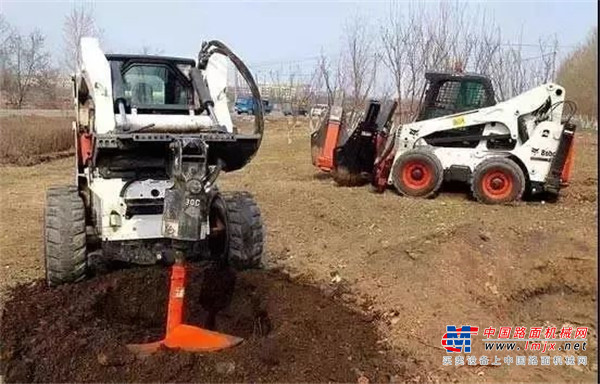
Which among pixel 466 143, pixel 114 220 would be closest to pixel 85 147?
pixel 114 220

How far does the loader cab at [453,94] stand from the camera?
942 cm

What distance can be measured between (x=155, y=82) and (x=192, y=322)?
2.15 m

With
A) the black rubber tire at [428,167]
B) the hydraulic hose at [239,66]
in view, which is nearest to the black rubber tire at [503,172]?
the black rubber tire at [428,167]

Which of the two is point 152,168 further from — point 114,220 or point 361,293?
point 361,293

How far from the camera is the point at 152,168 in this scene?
515cm

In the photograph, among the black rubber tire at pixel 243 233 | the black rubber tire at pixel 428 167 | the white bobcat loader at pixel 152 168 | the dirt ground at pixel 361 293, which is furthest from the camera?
the black rubber tire at pixel 428 167

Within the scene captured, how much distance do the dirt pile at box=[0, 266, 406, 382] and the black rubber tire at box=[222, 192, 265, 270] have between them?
15 centimetres

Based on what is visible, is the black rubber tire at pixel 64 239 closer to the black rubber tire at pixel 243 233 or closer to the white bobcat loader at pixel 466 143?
the black rubber tire at pixel 243 233

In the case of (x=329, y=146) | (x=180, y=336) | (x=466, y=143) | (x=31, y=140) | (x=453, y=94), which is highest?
(x=453, y=94)

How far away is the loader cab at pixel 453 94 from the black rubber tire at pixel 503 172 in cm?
88

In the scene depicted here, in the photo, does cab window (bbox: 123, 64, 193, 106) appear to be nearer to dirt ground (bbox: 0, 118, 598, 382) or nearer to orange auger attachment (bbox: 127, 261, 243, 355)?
dirt ground (bbox: 0, 118, 598, 382)

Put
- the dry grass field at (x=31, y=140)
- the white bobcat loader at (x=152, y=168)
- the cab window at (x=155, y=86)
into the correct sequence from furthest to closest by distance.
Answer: the dry grass field at (x=31, y=140)
the cab window at (x=155, y=86)
the white bobcat loader at (x=152, y=168)

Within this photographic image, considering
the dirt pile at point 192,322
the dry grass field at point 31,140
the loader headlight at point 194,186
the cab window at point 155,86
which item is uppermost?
the cab window at point 155,86

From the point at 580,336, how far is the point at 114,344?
3588 mm
